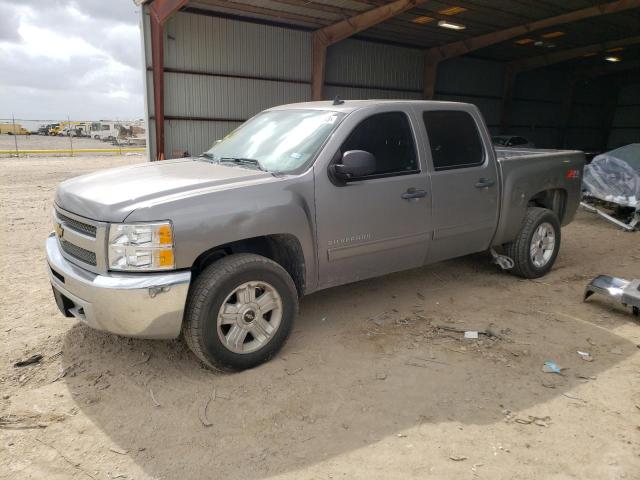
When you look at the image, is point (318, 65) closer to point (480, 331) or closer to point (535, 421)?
point (480, 331)

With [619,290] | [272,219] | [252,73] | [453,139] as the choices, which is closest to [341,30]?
[252,73]

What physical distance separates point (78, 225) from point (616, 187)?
9.17 metres

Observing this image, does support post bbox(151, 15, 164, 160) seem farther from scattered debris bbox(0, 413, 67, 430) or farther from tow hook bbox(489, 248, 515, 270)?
scattered debris bbox(0, 413, 67, 430)

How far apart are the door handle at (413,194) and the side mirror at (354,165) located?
0.53 metres

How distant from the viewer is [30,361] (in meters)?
3.55

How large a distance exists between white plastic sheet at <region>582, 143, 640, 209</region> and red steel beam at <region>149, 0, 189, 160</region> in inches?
365

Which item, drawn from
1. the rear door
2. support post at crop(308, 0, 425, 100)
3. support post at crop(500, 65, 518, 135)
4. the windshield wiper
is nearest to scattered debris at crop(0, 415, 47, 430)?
the windshield wiper

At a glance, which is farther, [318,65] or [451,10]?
[318,65]

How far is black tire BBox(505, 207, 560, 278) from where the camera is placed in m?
5.28

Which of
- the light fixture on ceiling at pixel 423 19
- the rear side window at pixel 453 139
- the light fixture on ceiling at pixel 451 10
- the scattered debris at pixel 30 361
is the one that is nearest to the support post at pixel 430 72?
the light fixture on ceiling at pixel 423 19

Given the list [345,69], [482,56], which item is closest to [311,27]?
[345,69]

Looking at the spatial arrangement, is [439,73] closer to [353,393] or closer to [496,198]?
[496,198]

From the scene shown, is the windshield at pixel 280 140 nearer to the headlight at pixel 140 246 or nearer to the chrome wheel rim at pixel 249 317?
the chrome wheel rim at pixel 249 317

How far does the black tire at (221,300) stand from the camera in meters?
3.17
